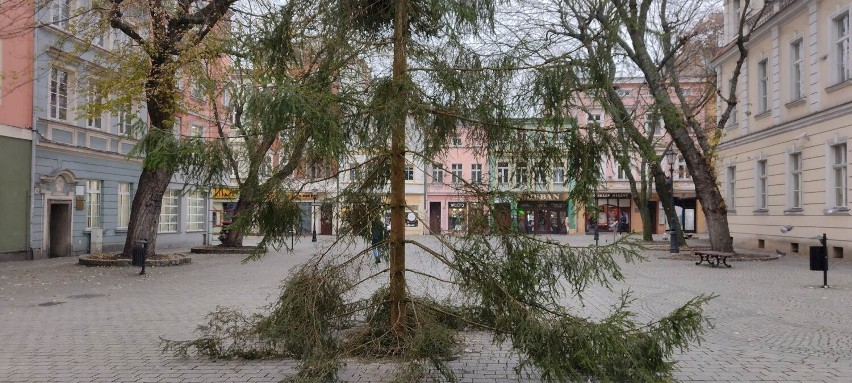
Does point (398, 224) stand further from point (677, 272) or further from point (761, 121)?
point (761, 121)

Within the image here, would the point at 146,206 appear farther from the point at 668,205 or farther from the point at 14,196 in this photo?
the point at 668,205

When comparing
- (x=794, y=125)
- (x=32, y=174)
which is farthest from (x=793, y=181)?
(x=32, y=174)

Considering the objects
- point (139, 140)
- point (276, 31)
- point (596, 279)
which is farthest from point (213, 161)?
point (596, 279)

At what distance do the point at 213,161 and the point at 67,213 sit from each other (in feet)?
68.3

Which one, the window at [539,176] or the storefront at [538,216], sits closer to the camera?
the storefront at [538,216]

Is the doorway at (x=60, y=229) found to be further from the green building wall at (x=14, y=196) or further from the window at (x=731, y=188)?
the window at (x=731, y=188)

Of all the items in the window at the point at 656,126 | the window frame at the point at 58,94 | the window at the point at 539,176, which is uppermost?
the window frame at the point at 58,94

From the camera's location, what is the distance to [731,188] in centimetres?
3041

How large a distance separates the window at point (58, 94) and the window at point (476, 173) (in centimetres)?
2091

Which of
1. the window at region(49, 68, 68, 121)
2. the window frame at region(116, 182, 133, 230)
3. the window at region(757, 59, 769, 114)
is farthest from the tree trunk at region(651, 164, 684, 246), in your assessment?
the window at region(49, 68, 68, 121)

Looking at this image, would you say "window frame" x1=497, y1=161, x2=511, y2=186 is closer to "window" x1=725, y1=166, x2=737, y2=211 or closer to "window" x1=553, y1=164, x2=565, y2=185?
"window" x1=553, y1=164, x2=565, y2=185

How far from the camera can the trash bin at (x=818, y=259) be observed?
44.0ft

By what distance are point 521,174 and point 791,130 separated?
68.8ft

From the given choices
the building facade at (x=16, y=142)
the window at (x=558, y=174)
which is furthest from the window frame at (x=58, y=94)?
the window at (x=558, y=174)
